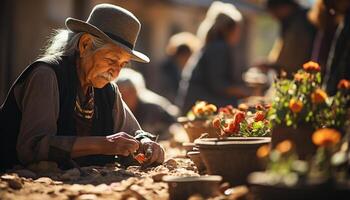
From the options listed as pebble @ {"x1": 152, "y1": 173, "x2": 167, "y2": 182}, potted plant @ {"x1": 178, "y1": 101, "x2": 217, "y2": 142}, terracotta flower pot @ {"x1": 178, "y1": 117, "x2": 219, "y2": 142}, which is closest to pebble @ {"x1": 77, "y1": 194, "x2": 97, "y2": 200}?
pebble @ {"x1": 152, "y1": 173, "x2": 167, "y2": 182}

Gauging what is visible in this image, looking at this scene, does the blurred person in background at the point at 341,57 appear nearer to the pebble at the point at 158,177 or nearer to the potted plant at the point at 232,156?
the potted plant at the point at 232,156

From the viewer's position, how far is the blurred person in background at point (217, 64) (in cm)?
1067

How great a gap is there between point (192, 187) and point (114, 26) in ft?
6.03

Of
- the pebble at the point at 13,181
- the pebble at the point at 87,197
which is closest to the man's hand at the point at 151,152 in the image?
the pebble at the point at 13,181

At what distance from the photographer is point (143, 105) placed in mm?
11102

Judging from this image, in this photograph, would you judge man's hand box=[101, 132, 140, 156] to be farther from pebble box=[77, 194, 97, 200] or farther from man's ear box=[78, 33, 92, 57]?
pebble box=[77, 194, 97, 200]

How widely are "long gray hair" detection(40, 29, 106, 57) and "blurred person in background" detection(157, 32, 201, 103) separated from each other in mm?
7168

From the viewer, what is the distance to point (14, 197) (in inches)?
193

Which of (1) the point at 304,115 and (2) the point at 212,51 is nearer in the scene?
(1) the point at 304,115

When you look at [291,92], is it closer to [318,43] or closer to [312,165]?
[312,165]

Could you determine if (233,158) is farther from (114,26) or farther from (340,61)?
(340,61)

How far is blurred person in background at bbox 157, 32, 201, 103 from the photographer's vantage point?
14.5 meters

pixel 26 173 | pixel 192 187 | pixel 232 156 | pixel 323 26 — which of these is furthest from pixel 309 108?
pixel 323 26

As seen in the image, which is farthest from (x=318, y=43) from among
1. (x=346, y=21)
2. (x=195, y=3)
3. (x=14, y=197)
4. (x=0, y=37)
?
(x=195, y=3)
